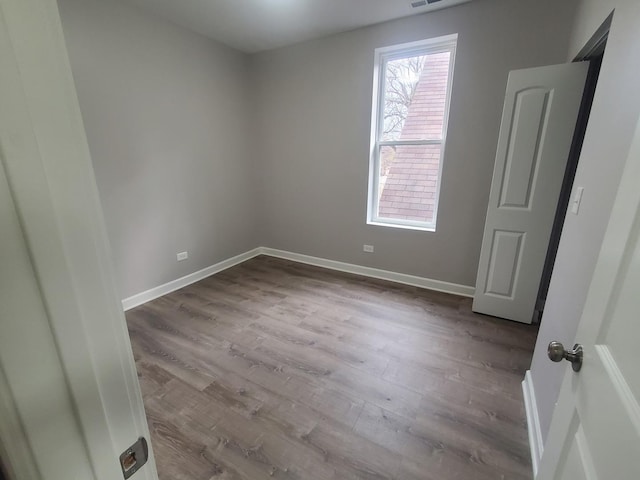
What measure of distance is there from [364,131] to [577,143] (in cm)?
188

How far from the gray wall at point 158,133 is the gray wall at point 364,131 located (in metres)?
0.56

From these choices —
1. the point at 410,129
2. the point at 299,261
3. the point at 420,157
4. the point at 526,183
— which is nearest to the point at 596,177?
the point at 526,183

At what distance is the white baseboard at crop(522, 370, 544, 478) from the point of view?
4.54 ft

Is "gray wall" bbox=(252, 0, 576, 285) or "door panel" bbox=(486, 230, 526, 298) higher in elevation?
"gray wall" bbox=(252, 0, 576, 285)

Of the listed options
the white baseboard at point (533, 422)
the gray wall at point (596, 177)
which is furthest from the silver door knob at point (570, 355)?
the white baseboard at point (533, 422)

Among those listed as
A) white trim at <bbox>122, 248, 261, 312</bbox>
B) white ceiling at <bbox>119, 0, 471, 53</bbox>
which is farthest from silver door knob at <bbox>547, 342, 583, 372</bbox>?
white trim at <bbox>122, 248, 261, 312</bbox>

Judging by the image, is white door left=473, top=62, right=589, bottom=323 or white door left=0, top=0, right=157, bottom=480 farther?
white door left=473, top=62, right=589, bottom=323

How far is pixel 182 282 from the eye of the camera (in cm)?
332

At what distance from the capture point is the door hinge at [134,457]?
463 mm

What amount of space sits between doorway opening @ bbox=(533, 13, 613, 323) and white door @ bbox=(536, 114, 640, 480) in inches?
61.5

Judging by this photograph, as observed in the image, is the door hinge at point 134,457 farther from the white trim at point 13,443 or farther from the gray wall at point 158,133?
the gray wall at point 158,133

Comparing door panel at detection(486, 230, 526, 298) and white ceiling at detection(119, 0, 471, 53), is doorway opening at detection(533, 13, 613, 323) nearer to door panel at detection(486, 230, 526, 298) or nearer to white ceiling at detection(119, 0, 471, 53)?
door panel at detection(486, 230, 526, 298)

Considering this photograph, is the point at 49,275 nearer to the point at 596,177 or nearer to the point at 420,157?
the point at 596,177

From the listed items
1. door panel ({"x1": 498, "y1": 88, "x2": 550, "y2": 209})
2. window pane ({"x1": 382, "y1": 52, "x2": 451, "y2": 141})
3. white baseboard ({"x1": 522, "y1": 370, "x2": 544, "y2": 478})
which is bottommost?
white baseboard ({"x1": 522, "y1": 370, "x2": 544, "y2": 478})
